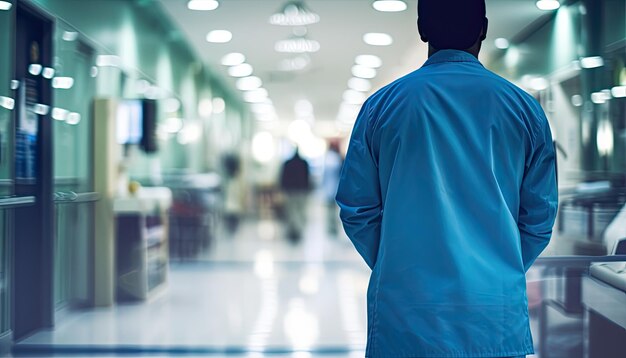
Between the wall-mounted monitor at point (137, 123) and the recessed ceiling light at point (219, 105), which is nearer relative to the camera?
the wall-mounted monitor at point (137, 123)

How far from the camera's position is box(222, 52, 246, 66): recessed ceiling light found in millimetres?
7141

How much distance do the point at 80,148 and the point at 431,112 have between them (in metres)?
4.11

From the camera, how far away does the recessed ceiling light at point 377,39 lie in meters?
6.27

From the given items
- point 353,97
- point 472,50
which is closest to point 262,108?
point 353,97

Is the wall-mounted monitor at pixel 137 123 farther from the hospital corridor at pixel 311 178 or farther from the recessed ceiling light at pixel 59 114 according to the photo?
the recessed ceiling light at pixel 59 114

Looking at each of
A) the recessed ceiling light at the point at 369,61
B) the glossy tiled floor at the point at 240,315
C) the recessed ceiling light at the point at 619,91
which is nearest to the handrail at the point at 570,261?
the glossy tiled floor at the point at 240,315

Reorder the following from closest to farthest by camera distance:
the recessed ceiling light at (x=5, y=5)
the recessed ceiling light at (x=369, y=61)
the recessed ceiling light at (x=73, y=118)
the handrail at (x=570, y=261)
Result: 1. the handrail at (x=570, y=261)
2. the recessed ceiling light at (x=5, y=5)
3. the recessed ceiling light at (x=73, y=118)
4. the recessed ceiling light at (x=369, y=61)

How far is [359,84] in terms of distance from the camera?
353 inches

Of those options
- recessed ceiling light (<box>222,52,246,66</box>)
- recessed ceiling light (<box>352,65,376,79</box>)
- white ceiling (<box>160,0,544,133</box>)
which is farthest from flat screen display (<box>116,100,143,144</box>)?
recessed ceiling light (<box>352,65,376,79</box>)

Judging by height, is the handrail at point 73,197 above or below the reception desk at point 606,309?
above

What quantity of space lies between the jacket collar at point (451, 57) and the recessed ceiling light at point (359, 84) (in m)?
7.08

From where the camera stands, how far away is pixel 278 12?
5.46m

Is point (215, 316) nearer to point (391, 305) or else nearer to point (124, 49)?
point (124, 49)

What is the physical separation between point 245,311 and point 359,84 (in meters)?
4.28
